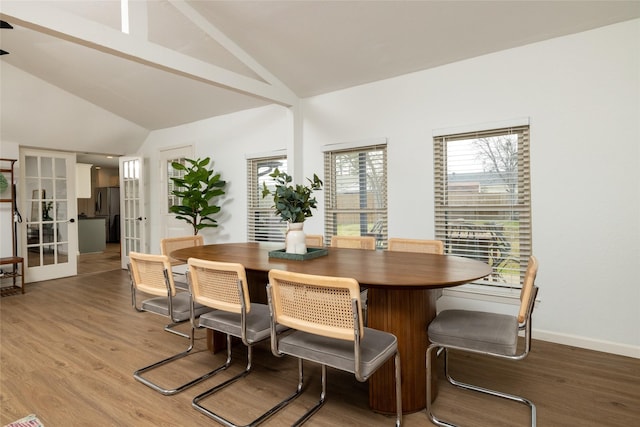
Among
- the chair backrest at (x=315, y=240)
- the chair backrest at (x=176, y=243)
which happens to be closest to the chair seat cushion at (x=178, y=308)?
the chair backrest at (x=176, y=243)

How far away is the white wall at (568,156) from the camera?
278 centimetres

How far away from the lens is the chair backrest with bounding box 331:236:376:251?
327cm

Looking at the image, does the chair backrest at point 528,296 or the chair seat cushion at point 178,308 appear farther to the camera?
the chair seat cushion at point 178,308

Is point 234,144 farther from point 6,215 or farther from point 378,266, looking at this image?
point 378,266

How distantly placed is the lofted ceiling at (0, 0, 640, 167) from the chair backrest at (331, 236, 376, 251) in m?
1.86

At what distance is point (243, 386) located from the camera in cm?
241

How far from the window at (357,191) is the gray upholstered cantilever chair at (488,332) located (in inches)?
82.0

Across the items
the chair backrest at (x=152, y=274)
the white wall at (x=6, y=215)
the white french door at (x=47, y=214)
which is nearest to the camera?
the chair backrest at (x=152, y=274)

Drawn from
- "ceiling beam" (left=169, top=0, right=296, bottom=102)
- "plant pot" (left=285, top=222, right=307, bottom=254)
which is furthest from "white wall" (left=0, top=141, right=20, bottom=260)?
"plant pot" (left=285, top=222, right=307, bottom=254)

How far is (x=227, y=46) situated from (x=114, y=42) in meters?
1.25

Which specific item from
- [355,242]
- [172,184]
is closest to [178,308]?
[355,242]

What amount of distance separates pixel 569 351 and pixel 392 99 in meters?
2.89

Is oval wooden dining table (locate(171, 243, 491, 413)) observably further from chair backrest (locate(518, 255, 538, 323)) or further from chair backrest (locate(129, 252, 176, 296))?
chair backrest (locate(129, 252, 176, 296))

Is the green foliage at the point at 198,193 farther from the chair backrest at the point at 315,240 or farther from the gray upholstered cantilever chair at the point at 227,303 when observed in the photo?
the gray upholstered cantilever chair at the point at 227,303
